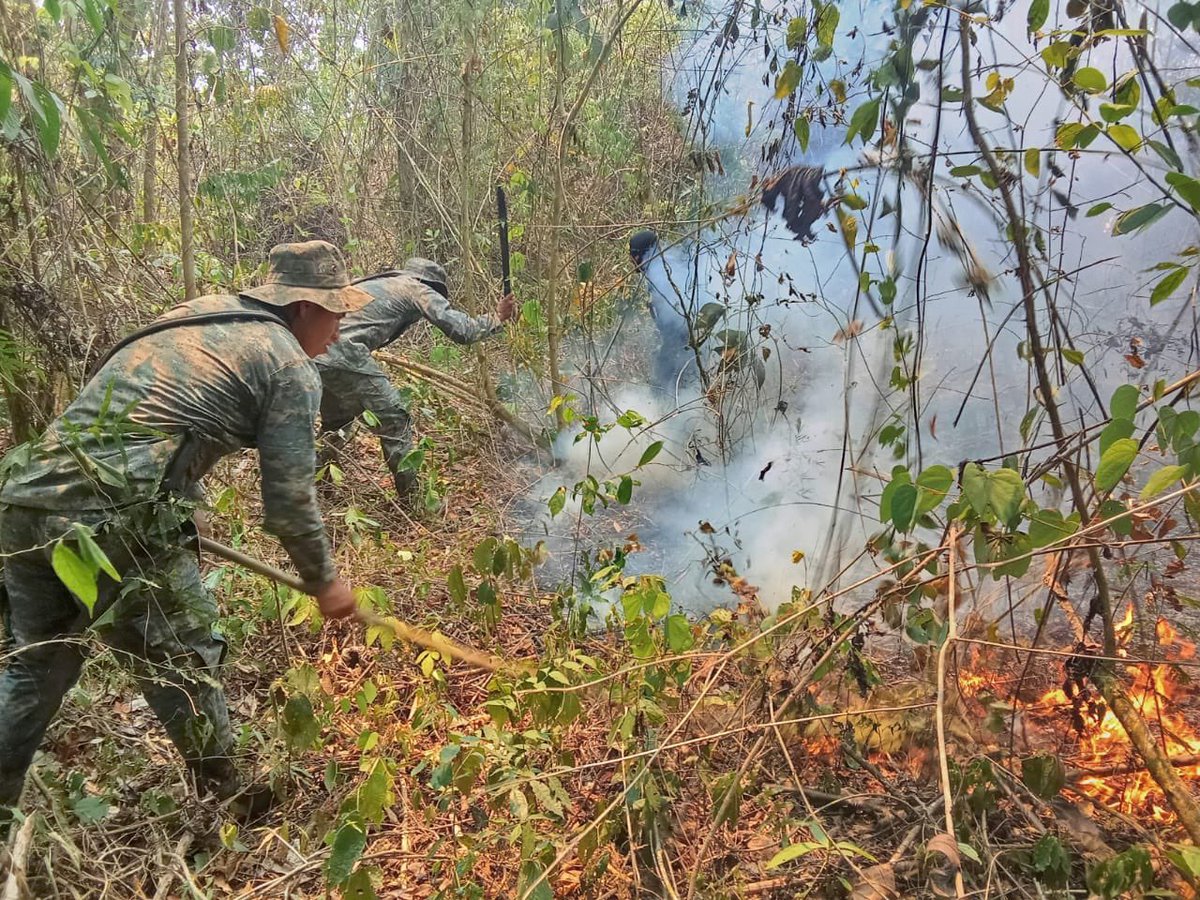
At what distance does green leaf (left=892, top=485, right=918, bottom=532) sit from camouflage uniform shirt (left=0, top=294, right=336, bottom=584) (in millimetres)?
1725

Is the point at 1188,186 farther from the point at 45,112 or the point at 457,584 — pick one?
the point at 45,112

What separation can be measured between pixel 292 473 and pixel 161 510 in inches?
14.8

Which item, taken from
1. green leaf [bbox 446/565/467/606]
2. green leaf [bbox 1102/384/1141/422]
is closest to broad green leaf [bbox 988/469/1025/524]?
green leaf [bbox 1102/384/1141/422]

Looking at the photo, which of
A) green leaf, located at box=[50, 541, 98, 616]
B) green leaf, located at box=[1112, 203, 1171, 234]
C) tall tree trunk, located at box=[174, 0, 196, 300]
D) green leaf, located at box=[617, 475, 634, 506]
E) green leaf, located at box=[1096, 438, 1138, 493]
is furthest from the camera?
tall tree trunk, located at box=[174, 0, 196, 300]

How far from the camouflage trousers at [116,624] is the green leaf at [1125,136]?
261cm

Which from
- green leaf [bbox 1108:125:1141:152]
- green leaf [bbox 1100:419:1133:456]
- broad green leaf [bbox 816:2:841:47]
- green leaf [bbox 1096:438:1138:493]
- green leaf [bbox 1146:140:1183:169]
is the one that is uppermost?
broad green leaf [bbox 816:2:841:47]

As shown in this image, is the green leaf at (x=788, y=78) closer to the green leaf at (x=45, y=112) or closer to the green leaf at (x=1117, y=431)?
the green leaf at (x=1117, y=431)

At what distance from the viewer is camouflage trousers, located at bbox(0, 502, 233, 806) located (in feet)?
7.22

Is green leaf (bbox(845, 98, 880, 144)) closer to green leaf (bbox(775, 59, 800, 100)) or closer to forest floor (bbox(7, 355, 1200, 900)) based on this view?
green leaf (bbox(775, 59, 800, 100))

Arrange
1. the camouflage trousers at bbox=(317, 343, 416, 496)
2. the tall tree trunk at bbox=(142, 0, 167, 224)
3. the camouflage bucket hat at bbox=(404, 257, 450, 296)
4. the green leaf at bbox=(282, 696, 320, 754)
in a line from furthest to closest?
the camouflage bucket hat at bbox=(404, 257, 450, 296), the tall tree trunk at bbox=(142, 0, 167, 224), the camouflage trousers at bbox=(317, 343, 416, 496), the green leaf at bbox=(282, 696, 320, 754)

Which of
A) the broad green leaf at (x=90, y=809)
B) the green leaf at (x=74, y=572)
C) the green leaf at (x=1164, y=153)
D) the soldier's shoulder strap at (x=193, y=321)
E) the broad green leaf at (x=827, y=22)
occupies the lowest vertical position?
the broad green leaf at (x=90, y=809)

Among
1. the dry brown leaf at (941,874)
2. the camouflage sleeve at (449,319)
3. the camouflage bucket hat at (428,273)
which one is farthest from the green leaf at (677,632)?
the camouflage bucket hat at (428,273)

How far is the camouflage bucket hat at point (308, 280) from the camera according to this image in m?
2.73

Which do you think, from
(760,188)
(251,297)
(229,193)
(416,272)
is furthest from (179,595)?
(229,193)
